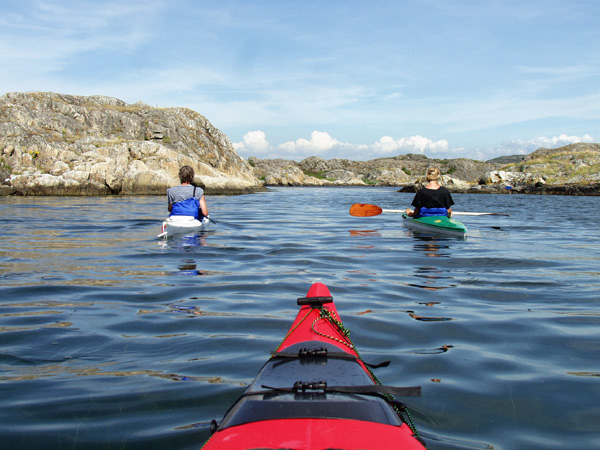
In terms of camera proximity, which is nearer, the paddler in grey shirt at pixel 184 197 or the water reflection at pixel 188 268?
the water reflection at pixel 188 268

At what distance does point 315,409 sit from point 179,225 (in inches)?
360

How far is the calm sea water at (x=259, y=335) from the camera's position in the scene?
263 centimetres

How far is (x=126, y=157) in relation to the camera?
35281 millimetres

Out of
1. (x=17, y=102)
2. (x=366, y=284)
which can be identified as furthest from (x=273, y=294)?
(x=17, y=102)

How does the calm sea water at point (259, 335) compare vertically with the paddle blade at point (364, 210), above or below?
below

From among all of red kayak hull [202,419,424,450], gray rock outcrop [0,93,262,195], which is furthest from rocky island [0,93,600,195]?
red kayak hull [202,419,424,450]

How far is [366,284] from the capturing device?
6.34 metres

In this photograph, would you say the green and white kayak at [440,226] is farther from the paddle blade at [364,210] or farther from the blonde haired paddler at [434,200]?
the paddle blade at [364,210]

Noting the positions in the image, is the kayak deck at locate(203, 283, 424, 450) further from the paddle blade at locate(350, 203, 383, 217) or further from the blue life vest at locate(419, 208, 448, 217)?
the paddle blade at locate(350, 203, 383, 217)

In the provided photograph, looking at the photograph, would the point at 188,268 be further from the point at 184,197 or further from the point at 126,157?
the point at 126,157

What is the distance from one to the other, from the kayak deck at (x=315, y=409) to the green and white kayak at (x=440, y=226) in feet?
29.4

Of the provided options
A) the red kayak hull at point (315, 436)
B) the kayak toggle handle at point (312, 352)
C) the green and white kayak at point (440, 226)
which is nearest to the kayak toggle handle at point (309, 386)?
the red kayak hull at point (315, 436)

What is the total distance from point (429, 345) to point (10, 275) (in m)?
5.96

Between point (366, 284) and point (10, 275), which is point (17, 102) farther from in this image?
point (366, 284)
